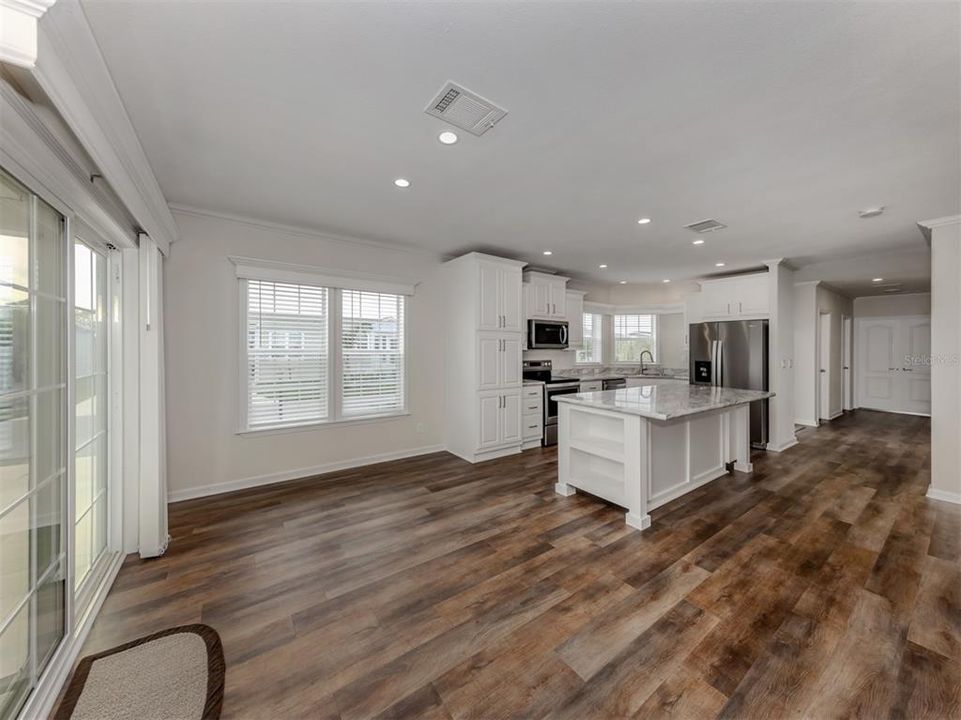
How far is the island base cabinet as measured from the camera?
119 inches

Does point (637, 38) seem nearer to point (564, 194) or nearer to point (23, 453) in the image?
point (564, 194)

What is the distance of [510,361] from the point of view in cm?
499

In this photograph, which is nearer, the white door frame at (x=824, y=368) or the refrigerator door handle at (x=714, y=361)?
the refrigerator door handle at (x=714, y=361)

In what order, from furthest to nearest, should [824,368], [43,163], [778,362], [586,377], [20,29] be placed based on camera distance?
[824,368]
[586,377]
[778,362]
[43,163]
[20,29]

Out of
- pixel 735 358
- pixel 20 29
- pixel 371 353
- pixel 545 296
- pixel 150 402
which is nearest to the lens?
pixel 20 29

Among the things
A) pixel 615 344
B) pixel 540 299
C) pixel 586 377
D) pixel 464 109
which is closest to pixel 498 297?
pixel 540 299

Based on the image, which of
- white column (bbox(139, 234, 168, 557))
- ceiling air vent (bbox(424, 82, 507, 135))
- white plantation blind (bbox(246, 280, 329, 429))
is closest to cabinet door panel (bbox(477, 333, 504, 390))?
white plantation blind (bbox(246, 280, 329, 429))

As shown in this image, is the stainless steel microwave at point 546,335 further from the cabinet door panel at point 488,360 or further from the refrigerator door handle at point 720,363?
the refrigerator door handle at point 720,363

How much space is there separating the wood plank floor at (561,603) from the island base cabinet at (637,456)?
0.14 m

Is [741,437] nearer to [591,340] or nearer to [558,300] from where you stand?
[558,300]

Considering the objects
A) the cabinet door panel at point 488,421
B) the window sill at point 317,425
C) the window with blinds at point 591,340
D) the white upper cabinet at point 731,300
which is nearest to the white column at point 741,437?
the white upper cabinet at point 731,300

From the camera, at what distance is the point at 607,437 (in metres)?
3.45

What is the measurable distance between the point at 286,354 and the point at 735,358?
19.2 ft

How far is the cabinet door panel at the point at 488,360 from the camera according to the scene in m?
4.68
